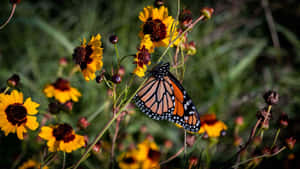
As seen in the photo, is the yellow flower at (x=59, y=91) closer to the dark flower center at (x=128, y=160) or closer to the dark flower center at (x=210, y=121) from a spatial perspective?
the dark flower center at (x=128, y=160)

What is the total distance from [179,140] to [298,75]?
1713 millimetres

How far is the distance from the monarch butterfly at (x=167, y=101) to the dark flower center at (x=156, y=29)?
143mm

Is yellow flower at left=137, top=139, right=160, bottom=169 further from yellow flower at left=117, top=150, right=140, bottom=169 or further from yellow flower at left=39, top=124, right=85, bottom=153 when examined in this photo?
yellow flower at left=39, top=124, right=85, bottom=153

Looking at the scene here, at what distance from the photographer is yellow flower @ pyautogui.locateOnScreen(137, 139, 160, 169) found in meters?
1.60

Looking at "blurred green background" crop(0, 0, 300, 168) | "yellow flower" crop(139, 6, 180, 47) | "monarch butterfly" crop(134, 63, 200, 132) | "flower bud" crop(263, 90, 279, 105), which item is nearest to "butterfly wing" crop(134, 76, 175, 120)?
"monarch butterfly" crop(134, 63, 200, 132)

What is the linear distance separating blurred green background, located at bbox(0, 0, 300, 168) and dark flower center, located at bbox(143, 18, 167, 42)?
44.7 inches

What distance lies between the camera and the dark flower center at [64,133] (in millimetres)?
1100

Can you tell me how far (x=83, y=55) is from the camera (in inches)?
40.4

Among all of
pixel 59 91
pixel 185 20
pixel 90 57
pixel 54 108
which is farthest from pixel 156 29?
pixel 59 91

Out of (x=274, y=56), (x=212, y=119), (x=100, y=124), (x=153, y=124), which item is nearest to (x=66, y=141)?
(x=212, y=119)

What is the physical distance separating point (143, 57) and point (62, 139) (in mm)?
491

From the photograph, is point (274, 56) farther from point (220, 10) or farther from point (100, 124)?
point (100, 124)

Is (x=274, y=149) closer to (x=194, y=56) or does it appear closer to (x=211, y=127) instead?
(x=211, y=127)

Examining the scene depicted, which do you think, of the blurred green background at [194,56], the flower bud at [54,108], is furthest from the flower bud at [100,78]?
the blurred green background at [194,56]
